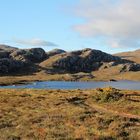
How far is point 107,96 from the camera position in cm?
5444

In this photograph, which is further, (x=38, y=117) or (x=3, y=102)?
(x=3, y=102)

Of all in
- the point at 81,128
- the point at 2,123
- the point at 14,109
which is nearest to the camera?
the point at 81,128

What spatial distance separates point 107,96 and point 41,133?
28562mm

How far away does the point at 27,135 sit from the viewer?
1051 inches

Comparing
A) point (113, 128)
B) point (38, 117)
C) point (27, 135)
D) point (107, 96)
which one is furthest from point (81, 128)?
point (107, 96)

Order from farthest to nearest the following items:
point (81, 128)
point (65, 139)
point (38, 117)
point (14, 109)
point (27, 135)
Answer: point (14, 109) → point (38, 117) → point (81, 128) → point (27, 135) → point (65, 139)

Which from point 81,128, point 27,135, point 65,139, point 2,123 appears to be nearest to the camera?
point 65,139

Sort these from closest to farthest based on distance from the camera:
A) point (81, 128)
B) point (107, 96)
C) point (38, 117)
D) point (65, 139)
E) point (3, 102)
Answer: point (65, 139)
point (81, 128)
point (38, 117)
point (3, 102)
point (107, 96)

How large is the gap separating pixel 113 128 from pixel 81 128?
2497 mm

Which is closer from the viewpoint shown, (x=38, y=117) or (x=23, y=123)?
(x=23, y=123)

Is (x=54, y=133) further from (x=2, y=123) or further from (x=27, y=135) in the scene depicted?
(x=2, y=123)

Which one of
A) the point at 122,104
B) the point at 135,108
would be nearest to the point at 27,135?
the point at 135,108

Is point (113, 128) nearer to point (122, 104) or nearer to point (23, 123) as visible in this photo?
point (23, 123)

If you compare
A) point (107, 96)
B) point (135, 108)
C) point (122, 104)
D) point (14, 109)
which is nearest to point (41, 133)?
point (14, 109)
